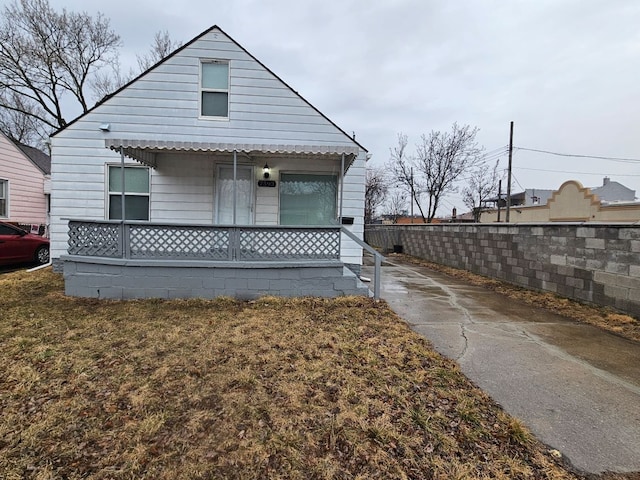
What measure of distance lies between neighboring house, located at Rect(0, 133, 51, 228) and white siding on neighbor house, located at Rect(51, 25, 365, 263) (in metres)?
7.20

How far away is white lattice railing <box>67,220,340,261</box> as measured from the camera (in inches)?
238

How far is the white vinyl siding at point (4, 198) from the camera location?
12156 millimetres

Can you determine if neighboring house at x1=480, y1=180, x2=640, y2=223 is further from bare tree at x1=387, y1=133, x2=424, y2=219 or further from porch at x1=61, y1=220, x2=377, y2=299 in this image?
porch at x1=61, y1=220, x2=377, y2=299

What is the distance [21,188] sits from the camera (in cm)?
1285

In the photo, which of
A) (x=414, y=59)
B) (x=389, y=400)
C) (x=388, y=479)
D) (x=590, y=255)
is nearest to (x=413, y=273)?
(x=590, y=255)

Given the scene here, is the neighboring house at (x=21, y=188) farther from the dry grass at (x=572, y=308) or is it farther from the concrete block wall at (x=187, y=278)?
the dry grass at (x=572, y=308)

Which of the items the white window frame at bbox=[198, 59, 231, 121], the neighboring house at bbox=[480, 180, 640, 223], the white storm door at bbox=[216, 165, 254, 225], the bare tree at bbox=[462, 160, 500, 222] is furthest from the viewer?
the bare tree at bbox=[462, 160, 500, 222]

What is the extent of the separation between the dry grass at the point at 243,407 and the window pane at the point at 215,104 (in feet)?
17.7

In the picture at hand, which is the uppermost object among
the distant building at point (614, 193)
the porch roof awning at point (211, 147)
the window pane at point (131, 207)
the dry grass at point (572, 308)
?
the distant building at point (614, 193)

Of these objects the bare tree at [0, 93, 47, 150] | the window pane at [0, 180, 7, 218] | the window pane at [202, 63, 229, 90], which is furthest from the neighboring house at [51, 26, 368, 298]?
the bare tree at [0, 93, 47, 150]

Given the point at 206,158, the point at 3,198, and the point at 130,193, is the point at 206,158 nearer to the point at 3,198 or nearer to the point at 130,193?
the point at 130,193

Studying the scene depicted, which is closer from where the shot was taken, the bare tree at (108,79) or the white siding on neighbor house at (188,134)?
the white siding on neighbor house at (188,134)

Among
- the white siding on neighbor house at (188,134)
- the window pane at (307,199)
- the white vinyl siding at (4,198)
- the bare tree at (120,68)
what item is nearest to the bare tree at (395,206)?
the bare tree at (120,68)

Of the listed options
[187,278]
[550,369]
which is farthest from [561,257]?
[187,278]
